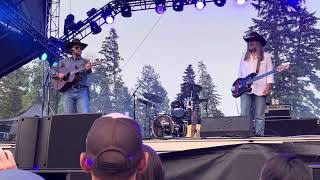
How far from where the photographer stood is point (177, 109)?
11969 millimetres

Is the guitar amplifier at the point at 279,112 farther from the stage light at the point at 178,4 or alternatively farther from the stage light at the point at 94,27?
the stage light at the point at 94,27

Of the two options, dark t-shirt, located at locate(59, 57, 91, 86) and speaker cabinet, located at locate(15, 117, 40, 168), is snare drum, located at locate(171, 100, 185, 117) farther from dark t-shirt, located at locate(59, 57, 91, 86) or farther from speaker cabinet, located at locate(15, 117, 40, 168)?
speaker cabinet, located at locate(15, 117, 40, 168)

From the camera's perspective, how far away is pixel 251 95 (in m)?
7.22

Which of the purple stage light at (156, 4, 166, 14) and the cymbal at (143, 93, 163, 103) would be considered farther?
the purple stage light at (156, 4, 166, 14)

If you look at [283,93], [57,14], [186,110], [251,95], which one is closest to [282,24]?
[283,93]

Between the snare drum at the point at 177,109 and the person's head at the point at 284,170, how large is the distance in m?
9.51

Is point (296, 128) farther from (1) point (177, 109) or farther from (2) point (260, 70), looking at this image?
(1) point (177, 109)

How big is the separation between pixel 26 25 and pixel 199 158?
9.78 meters

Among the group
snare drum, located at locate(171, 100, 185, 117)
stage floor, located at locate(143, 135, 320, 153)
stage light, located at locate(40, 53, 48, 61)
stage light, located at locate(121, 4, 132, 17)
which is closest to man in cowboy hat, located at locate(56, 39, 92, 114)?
stage floor, located at locate(143, 135, 320, 153)

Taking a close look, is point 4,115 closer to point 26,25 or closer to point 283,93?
point 283,93

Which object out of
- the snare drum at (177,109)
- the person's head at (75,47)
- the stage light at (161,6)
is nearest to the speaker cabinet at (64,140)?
the person's head at (75,47)

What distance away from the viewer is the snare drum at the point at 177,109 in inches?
468

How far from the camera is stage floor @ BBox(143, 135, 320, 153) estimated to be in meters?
4.71

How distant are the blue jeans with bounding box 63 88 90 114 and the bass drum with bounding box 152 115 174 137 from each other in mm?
3353
